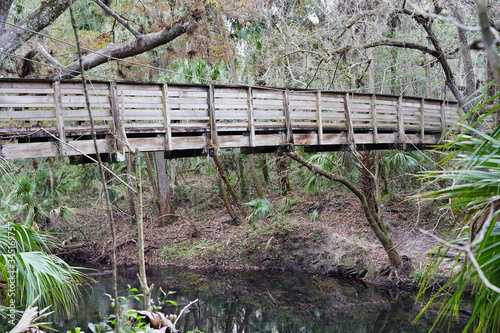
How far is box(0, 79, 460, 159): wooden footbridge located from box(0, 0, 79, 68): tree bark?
2.49 ft

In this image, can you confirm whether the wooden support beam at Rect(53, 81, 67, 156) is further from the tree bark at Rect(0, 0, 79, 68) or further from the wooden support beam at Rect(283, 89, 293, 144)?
the wooden support beam at Rect(283, 89, 293, 144)

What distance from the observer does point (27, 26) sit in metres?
7.52

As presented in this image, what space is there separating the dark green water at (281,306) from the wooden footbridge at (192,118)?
3.39 meters

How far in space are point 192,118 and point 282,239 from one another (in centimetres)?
598

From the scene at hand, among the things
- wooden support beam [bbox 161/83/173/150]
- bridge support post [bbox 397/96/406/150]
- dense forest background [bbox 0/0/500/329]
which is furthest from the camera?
bridge support post [bbox 397/96/406/150]

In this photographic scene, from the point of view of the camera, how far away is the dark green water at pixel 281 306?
28.3 feet

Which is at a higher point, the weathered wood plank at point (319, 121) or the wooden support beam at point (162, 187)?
the weathered wood plank at point (319, 121)

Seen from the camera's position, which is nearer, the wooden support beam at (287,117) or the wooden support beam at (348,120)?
the wooden support beam at (287,117)

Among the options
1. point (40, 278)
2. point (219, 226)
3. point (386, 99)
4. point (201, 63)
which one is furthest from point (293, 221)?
point (40, 278)

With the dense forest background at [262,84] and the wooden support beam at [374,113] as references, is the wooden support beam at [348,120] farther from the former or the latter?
the wooden support beam at [374,113]

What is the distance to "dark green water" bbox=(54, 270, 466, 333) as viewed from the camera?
864 centimetres

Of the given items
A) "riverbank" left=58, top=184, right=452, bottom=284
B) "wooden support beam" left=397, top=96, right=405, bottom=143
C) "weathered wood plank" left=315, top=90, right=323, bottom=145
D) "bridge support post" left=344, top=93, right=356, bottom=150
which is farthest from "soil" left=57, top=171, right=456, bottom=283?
"weathered wood plank" left=315, top=90, right=323, bottom=145

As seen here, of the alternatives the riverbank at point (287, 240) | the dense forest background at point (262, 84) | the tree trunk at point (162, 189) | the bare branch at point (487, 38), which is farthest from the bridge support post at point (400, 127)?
the bare branch at point (487, 38)

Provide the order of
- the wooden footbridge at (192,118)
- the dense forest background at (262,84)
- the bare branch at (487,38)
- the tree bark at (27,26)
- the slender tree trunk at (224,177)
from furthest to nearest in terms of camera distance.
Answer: the slender tree trunk at (224,177)
the dense forest background at (262,84)
the tree bark at (27,26)
the wooden footbridge at (192,118)
the bare branch at (487,38)
